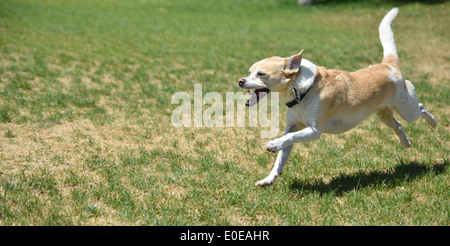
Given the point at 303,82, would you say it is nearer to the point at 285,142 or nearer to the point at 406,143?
the point at 285,142

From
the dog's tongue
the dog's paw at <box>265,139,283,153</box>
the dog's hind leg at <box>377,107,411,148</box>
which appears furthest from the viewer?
the dog's hind leg at <box>377,107,411,148</box>

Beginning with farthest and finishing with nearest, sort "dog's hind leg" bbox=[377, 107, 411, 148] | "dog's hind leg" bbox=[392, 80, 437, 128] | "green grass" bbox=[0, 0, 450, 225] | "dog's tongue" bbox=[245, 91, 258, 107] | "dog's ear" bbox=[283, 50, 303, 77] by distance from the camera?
"dog's hind leg" bbox=[377, 107, 411, 148]
"dog's hind leg" bbox=[392, 80, 437, 128]
"dog's tongue" bbox=[245, 91, 258, 107]
"dog's ear" bbox=[283, 50, 303, 77]
"green grass" bbox=[0, 0, 450, 225]

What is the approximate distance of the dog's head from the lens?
4.39 metres

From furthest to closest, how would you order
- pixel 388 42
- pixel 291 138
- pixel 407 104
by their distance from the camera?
pixel 388 42
pixel 407 104
pixel 291 138

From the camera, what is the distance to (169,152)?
220 inches

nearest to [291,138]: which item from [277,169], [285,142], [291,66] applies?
[285,142]

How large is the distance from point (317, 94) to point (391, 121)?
159 centimetres

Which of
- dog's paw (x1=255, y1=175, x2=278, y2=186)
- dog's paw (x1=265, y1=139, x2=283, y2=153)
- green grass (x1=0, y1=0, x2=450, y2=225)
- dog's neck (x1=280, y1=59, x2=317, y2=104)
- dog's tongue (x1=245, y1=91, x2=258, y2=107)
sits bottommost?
green grass (x1=0, y1=0, x2=450, y2=225)

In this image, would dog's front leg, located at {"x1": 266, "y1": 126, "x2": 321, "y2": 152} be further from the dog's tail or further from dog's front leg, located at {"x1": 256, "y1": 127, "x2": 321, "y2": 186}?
the dog's tail

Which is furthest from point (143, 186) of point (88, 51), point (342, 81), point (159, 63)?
point (88, 51)

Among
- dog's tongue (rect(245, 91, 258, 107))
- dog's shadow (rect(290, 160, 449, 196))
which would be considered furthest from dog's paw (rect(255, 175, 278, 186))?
dog's tongue (rect(245, 91, 258, 107))

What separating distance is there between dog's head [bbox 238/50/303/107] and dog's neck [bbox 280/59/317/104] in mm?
49

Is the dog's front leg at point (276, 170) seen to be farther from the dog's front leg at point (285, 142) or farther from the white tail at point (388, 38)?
the white tail at point (388, 38)

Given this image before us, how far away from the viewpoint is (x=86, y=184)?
453cm
